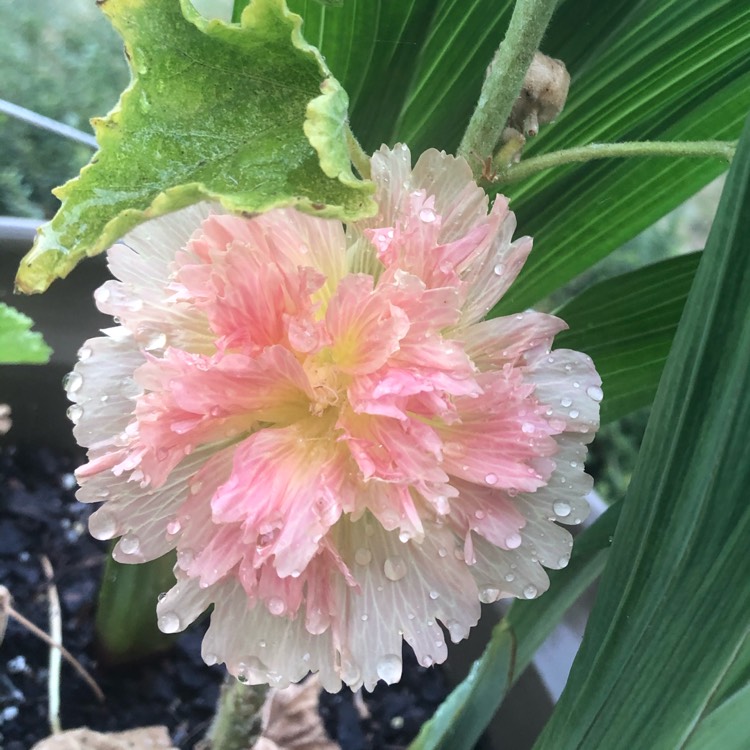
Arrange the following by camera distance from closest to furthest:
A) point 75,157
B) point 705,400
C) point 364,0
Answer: point 705,400 < point 364,0 < point 75,157

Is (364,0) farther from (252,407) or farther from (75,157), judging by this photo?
(75,157)

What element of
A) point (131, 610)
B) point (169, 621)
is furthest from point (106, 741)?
point (169, 621)

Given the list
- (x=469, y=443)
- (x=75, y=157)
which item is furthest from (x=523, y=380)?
(x=75, y=157)

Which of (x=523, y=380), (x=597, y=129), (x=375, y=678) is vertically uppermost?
(x=597, y=129)

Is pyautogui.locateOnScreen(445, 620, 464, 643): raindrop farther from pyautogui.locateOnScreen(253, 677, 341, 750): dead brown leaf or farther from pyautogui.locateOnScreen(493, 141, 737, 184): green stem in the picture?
pyautogui.locateOnScreen(253, 677, 341, 750): dead brown leaf

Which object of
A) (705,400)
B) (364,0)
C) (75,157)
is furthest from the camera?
(75,157)
